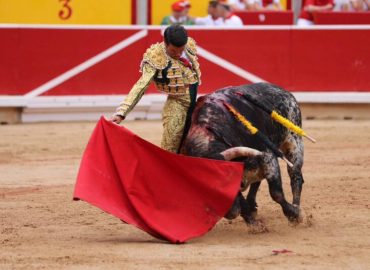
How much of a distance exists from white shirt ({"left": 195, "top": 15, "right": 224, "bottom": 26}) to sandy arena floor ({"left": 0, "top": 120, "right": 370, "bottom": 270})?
2721mm

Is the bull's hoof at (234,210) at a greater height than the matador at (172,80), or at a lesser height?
lesser

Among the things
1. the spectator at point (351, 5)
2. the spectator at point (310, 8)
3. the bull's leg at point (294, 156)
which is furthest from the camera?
the spectator at point (351, 5)

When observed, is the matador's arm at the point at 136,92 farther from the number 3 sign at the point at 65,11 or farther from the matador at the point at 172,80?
the number 3 sign at the point at 65,11

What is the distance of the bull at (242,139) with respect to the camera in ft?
22.9

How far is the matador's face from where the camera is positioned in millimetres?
6980

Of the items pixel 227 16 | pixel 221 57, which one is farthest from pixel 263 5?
pixel 221 57

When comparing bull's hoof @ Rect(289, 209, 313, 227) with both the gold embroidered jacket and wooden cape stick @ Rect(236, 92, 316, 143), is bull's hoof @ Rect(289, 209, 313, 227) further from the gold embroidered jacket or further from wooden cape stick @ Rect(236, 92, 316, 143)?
the gold embroidered jacket

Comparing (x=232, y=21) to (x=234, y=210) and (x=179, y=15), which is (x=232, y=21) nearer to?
(x=179, y=15)

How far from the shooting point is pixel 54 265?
611cm

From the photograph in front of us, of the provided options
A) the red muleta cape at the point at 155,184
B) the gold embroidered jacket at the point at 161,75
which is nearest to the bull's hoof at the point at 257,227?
the red muleta cape at the point at 155,184

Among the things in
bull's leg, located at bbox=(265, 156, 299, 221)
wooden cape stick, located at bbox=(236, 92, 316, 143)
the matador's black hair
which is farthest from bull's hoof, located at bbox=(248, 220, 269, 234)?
the matador's black hair

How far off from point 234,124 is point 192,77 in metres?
0.42

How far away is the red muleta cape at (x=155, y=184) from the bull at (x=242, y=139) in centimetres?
13

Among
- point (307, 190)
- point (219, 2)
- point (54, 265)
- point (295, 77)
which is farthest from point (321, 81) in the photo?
point (54, 265)
